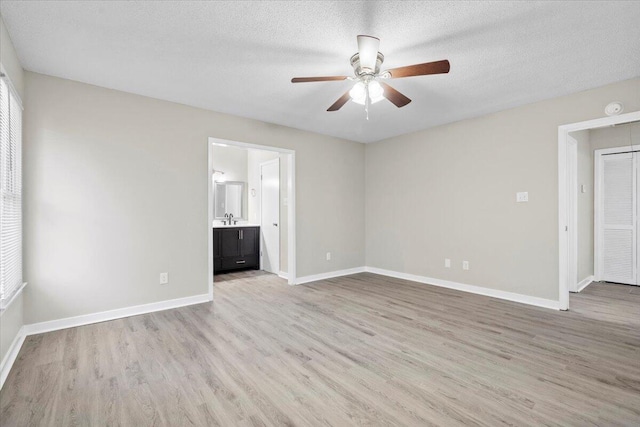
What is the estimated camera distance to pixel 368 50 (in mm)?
2113

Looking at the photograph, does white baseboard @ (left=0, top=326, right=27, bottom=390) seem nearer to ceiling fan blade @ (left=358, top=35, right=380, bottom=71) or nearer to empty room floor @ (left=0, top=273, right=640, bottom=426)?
empty room floor @ (left=0, top=273, right=640, bottom=426)

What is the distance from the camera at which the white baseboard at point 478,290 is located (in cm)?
363

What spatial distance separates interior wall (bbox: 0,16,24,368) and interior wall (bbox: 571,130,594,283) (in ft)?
20.2

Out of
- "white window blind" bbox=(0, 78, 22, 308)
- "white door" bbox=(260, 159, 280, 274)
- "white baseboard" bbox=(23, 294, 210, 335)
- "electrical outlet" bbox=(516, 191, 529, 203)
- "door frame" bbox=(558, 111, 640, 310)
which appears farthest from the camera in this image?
"white door" bbox=(260, 159, 280, 274)

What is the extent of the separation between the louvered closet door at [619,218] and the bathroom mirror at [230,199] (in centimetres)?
639

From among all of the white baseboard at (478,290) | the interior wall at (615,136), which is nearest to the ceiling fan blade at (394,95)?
the white baseboard at (478,290)

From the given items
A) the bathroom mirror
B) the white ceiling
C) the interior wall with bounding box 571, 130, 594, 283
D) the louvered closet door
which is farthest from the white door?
the louvered closet door

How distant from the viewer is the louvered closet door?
15.3 ft

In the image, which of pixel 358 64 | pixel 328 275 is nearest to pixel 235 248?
pixel 328 275

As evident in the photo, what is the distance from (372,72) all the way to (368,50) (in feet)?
0.85

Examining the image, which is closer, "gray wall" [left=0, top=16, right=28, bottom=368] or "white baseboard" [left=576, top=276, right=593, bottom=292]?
"gray wall" [left=0, top=16, right=28, bottom=368]

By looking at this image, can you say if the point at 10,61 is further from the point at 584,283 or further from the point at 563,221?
the point at 584,283

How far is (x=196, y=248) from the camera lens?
3809 mm

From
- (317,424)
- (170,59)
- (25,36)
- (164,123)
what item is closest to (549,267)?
(317,424)
